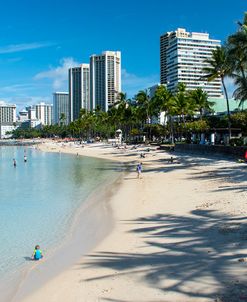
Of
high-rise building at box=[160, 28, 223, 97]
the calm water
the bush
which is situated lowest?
the calm water

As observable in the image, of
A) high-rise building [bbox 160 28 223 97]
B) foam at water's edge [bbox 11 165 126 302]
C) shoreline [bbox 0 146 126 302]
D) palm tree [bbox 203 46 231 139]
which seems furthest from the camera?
high-rise building [bbox 160 28 223 97]

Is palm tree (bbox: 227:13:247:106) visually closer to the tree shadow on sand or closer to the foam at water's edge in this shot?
the foam at water's edge

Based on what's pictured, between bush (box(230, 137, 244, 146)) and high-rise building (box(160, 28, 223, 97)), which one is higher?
high-rise building (box(160, 28, 223, 97))

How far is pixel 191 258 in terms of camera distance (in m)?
10.3

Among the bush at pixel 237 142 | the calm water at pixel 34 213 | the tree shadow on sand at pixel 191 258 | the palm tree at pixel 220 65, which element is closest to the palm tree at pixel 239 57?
the palm tree at pixel 220 65

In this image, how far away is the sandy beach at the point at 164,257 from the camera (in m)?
8.39

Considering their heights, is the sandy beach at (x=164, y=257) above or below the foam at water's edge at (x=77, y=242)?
above

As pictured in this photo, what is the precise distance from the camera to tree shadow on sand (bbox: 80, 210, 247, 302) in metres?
8.29

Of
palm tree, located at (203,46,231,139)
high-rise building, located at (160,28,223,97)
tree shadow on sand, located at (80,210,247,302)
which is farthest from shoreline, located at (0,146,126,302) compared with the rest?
high-rise building, located at (160,28,223,97)

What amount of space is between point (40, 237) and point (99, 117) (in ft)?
398

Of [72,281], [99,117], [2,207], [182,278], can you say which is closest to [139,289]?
[182,278]

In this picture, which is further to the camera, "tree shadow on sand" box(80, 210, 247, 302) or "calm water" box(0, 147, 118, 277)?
"calm water" box(0, 147, 118, 277)

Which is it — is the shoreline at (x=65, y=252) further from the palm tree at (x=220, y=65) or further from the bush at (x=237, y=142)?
the palm tree at (x=220, y=65)

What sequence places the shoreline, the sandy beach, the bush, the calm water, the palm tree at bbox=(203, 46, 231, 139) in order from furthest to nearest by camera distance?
the palm tree at bbox=(203, 46, 231, 139) → the bush → the calm water → the shoreline → the sandy beach
